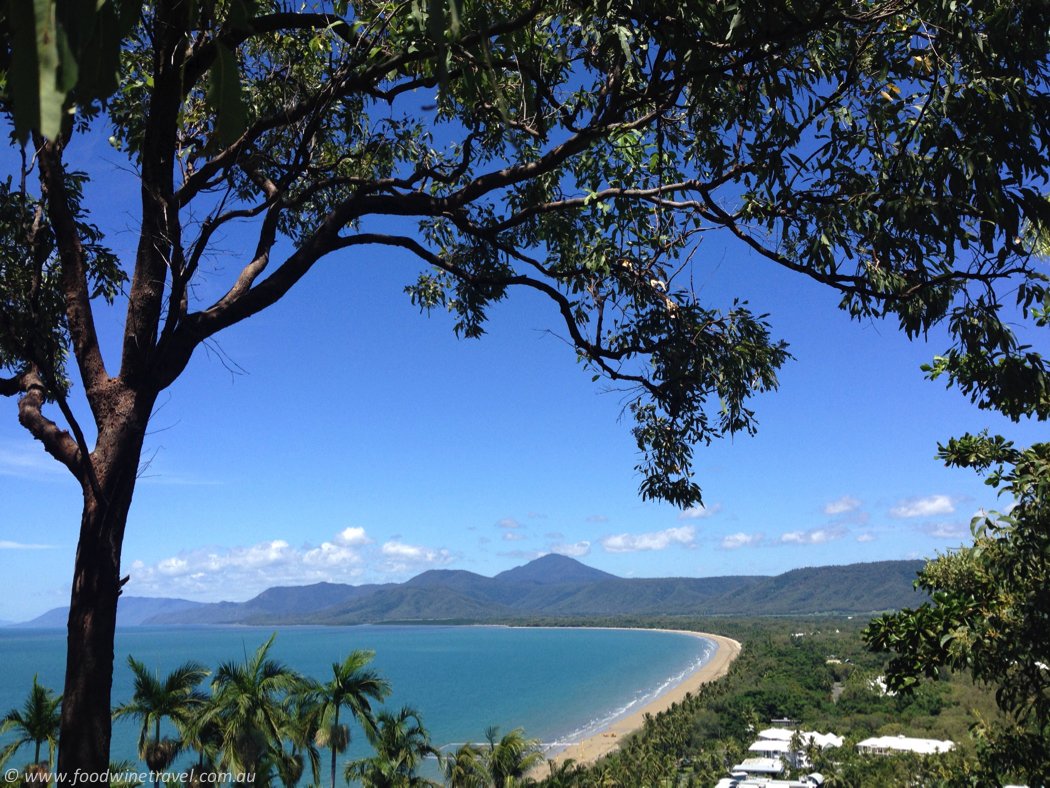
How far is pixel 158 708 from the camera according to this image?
17531 mm

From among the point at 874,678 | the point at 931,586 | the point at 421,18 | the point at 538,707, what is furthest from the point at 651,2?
the point at 538,707

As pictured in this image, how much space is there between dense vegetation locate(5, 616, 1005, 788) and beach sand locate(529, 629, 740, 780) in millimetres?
3236

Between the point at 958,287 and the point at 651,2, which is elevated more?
the point at 651,2

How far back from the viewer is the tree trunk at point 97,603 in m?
2.86

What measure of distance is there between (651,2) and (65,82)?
123 inches

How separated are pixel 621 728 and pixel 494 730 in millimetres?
34321

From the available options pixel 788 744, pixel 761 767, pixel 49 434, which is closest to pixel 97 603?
pixel 49 434

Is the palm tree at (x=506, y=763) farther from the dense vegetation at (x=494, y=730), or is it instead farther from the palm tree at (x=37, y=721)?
the palm tree at (x=37, y=721)

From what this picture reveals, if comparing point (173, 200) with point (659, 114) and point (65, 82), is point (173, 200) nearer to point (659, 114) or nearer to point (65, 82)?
point (659, 114)

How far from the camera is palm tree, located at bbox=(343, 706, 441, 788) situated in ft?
76.3

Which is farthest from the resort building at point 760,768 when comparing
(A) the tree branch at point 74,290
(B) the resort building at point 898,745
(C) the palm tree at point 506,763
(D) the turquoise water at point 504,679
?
(A) the tree branch at point 74,290

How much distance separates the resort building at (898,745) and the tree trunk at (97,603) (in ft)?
138

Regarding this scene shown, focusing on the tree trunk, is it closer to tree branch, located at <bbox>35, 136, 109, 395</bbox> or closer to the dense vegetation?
tree branch, located at <bbox>35, 136, 109, 395</bbox>

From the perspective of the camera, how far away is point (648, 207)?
194 inches
